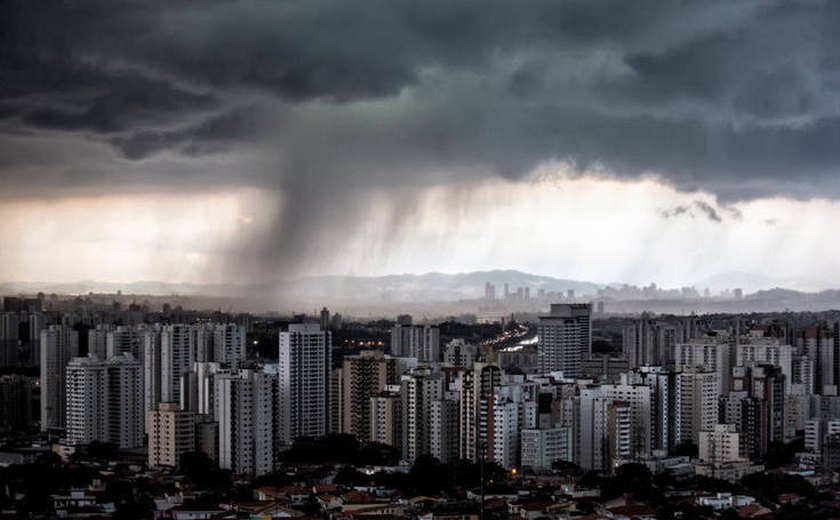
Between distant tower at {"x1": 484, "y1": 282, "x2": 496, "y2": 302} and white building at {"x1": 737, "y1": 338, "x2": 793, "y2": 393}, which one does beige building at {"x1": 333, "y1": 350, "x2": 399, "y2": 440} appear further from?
white building at {"x1": 737, "y1": 338, "x2": 793, "y2": 393}

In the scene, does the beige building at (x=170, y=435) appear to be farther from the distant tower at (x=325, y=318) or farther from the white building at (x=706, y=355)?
the white building at (x=706, y=355)

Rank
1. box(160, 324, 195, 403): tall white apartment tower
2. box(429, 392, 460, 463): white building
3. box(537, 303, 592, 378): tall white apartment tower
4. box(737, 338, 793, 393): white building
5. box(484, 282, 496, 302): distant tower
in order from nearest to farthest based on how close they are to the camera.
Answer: box(429, 392, 460, 463): white building, box(160, 324, 195, 403): tall white apartment tower, box(737, 338, 793, 393): white building, box(484, 282, 496, 302): distant tower, box(537, 303, 592, 378): tall white apartment tower

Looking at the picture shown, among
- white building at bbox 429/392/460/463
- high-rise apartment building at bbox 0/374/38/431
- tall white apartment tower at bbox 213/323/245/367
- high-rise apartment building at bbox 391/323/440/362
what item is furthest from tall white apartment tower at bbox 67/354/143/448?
high-rise apartment building at bbox 391/323/440/362

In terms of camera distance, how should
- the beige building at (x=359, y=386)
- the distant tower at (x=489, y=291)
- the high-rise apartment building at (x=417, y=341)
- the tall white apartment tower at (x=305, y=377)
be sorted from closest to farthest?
the tall white apartment tower at (x=305, y=377), the beige building at (x=359, y=386), the distant tower at (x=489, y=291), the high-rise apartment building at (x=417, y=341)

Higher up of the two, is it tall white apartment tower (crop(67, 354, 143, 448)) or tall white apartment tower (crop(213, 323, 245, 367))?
tall white apartment tower (crop(213, 323, 245, 367))

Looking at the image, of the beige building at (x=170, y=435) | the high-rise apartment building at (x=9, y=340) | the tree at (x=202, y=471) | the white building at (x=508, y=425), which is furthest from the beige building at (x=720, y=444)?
the high-rise apartment building at (x=9, y=340)

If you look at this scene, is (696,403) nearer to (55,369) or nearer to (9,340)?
(55,369)

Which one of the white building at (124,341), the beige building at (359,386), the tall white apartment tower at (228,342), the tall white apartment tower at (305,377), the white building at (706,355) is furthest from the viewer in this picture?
the white building at (706,355)

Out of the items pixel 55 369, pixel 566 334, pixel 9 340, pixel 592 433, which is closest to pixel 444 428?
pixel 592 433
